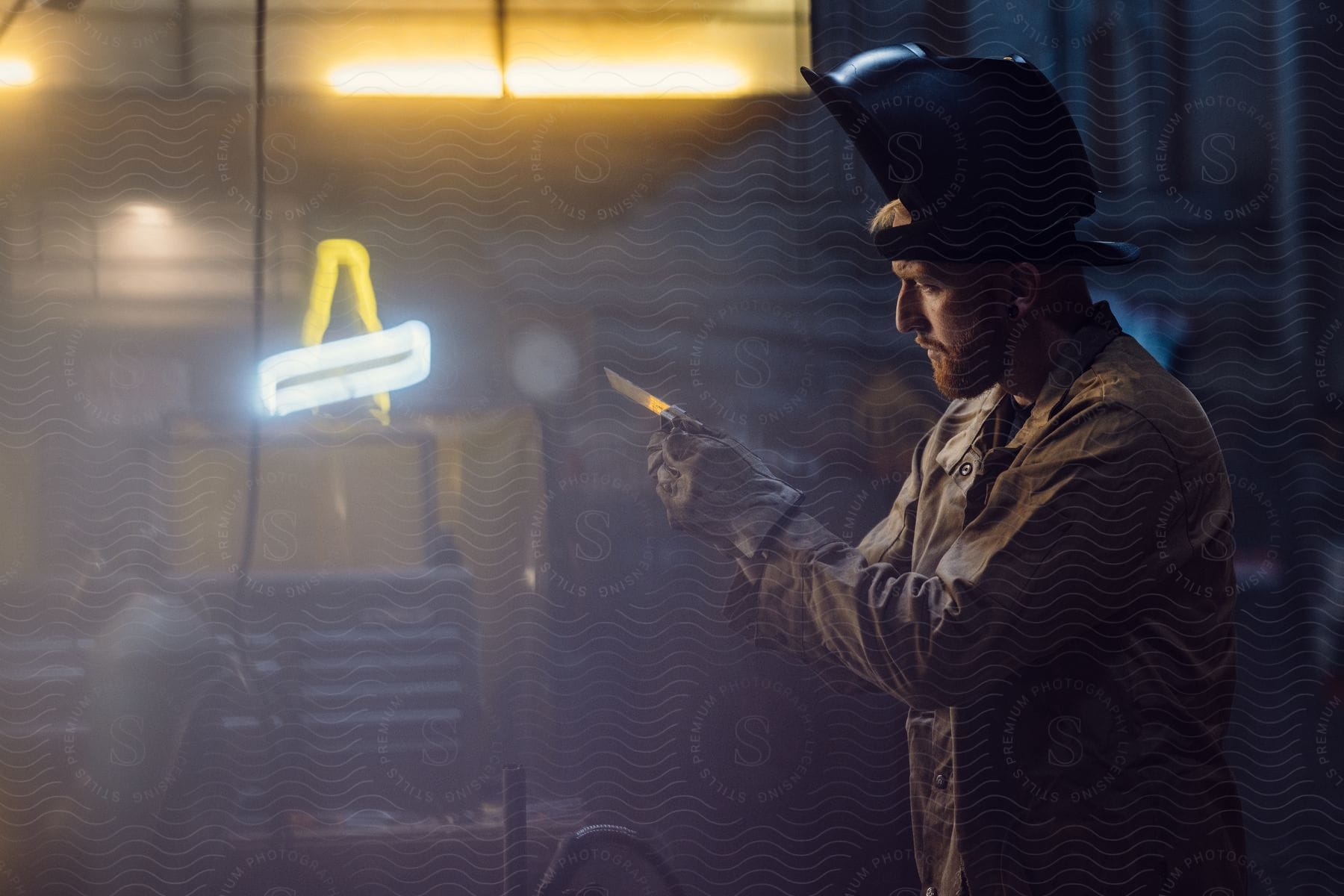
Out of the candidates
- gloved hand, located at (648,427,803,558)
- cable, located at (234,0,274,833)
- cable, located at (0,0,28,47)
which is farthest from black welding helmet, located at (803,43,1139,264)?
cable, located at (0,0,28,47)

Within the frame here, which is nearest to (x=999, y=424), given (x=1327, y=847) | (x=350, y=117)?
(x=1327, y=847)

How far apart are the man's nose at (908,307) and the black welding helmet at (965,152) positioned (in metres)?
0.05

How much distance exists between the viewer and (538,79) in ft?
4.48

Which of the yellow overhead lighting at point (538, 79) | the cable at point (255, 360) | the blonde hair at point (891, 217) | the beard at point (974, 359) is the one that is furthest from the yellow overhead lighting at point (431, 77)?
the beard at point (974, 359)

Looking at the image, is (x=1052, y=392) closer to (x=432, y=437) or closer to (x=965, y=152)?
(x=965, y=152)

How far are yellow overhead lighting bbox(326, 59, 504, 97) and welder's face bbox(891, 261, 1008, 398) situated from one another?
2.04ft

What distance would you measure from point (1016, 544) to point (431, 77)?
1001 millimetres

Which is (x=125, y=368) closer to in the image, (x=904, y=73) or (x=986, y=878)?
(x=904, y=73)

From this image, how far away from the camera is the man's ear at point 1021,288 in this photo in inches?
52.7

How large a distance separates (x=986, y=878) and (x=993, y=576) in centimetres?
40

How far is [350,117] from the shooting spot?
4.42 feet

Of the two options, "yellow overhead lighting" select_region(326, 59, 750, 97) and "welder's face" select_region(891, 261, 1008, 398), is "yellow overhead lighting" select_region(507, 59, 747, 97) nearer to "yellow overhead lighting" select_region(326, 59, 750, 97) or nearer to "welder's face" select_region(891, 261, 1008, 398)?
Result: "yellow overhead lighting" select_region(326, 59, 750, 97)

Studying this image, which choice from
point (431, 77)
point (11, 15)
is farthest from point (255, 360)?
point (11, 15)

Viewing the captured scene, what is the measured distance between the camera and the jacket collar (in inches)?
50.8
